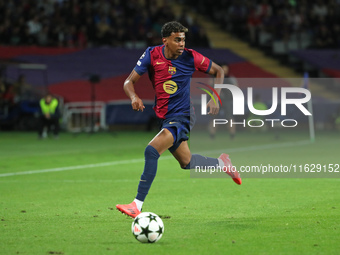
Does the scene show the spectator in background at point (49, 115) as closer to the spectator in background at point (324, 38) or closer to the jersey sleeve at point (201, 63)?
the spectator in background at point (324, 38)

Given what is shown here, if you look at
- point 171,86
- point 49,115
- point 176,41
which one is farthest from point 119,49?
point 176,41

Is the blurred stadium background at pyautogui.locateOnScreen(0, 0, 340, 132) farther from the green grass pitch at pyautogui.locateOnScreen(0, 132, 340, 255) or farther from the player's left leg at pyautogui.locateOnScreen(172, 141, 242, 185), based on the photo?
the player's left leg at pyautogui.locateOnScreen(172, 141, 242, 185)

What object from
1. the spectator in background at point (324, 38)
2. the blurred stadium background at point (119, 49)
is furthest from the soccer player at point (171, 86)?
the spectator in background at point (324, 38)

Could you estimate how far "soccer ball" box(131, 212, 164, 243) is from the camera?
6.58m

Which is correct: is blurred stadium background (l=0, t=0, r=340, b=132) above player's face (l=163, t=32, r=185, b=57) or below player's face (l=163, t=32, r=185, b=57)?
below

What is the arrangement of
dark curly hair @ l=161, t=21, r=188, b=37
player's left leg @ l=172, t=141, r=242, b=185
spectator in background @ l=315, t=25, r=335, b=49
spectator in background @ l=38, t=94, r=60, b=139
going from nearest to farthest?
1. dark curly hair @ l=161, t=21, r=188, b=37
2. player's left leg @ l=172, t=141, r=242, b=185
3. spectator in background @ l=38, t=94, r=60, b=139
4. spectator in background @ l=315, t=25, r=335, b=49

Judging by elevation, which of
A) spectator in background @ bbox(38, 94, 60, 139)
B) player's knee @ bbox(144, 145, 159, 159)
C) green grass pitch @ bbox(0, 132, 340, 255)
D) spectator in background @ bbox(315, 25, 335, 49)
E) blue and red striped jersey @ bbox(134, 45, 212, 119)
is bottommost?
spectator in background @ bbox(38, 94, 60, 139)

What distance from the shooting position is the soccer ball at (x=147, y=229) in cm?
658

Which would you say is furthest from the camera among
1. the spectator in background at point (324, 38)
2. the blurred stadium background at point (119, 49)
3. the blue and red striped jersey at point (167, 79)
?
the spectator in background at point (324, 38)

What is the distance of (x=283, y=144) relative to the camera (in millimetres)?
20500

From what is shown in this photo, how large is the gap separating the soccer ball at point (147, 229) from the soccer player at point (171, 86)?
1.23m

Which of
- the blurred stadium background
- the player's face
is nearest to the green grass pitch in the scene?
the player's face

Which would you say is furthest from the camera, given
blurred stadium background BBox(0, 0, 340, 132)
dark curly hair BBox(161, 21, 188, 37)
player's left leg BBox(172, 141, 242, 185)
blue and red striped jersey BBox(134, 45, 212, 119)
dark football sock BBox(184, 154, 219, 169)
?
blurred stadium background BBox(0, 0, 340, 132)

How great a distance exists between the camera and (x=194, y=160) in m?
8.57
